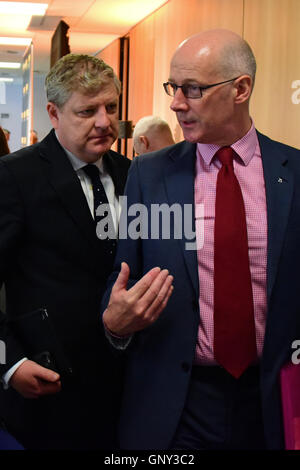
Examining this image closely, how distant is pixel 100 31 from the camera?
10.1 metres

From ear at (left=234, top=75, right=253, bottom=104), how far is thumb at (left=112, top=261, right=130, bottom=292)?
53 cm

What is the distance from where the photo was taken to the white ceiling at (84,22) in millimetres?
8234

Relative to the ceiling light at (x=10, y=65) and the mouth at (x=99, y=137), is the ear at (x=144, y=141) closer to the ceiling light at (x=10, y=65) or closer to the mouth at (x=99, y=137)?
the mouth at (x=99, y=137)

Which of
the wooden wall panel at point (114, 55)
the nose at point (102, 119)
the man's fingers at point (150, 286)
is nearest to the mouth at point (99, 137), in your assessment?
the nose at point (102, 119)

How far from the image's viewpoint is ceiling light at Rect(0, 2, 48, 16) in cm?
836

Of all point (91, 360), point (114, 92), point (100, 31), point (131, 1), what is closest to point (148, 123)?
point (114, 92)

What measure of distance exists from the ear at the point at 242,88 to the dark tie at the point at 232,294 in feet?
0.94

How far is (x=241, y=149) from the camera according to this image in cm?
164

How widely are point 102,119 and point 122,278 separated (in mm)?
620

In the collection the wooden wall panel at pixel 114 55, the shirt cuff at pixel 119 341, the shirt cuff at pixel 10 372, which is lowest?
the shirt cuff at pixel 10 372

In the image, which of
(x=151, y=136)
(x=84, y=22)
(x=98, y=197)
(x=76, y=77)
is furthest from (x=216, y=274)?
(x=84, y=22)

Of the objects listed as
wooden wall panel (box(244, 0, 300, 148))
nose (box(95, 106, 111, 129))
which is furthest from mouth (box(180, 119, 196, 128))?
wooden wall panel (box(244, 0, 300, 148))
